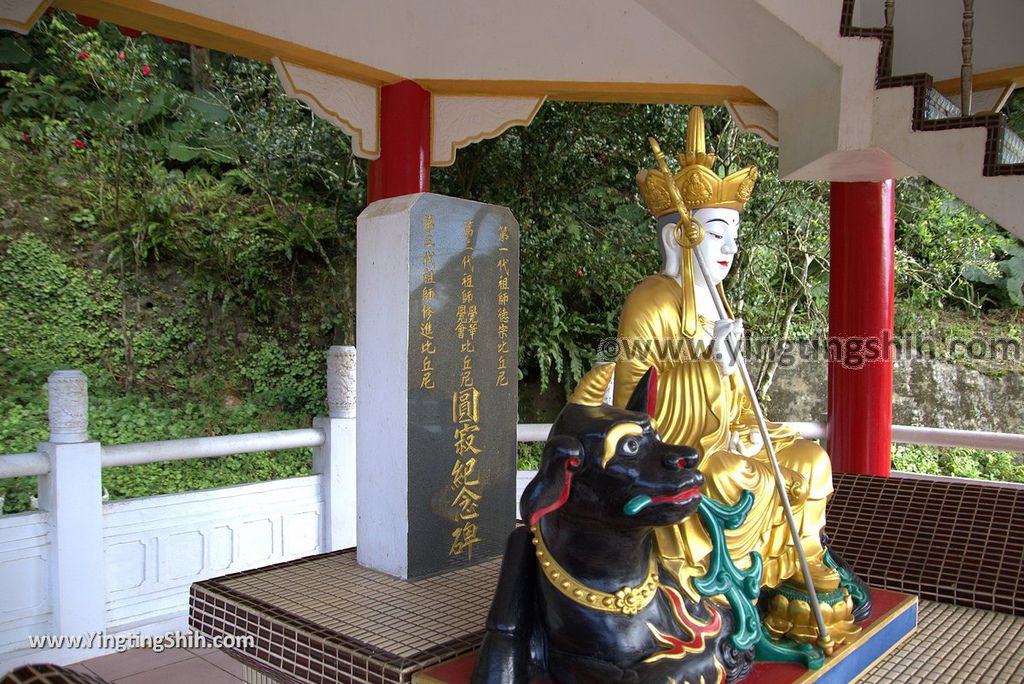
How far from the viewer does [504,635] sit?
1.69 meters

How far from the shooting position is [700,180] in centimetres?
219

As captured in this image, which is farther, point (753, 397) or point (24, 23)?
point (24, 23)

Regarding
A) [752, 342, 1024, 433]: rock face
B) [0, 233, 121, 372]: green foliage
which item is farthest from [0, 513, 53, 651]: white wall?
[752, 342, 1024, 433]: rock face

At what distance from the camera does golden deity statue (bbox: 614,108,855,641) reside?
6.07ft

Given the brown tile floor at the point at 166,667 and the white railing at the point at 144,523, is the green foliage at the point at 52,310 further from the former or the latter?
the brown tile floor at the point at 166,667

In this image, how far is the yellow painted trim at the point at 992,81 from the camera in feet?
12.9

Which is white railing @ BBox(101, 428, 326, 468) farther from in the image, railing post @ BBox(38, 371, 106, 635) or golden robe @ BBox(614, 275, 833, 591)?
golden robe @ BBox(614, 275, 833, 591)

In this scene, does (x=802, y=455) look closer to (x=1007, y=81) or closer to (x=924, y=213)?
(x=1007, y=81)

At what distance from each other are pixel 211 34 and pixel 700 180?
2620 mm

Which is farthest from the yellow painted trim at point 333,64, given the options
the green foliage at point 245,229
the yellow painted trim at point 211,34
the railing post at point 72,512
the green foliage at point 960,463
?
the green foliage at point 960,463

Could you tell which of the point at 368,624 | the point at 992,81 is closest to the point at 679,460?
the point at 368,624

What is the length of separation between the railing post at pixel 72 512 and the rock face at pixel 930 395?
6448 millimetres

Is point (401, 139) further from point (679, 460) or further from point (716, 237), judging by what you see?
point (679, 460)

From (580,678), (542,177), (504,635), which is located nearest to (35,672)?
(504,635)
